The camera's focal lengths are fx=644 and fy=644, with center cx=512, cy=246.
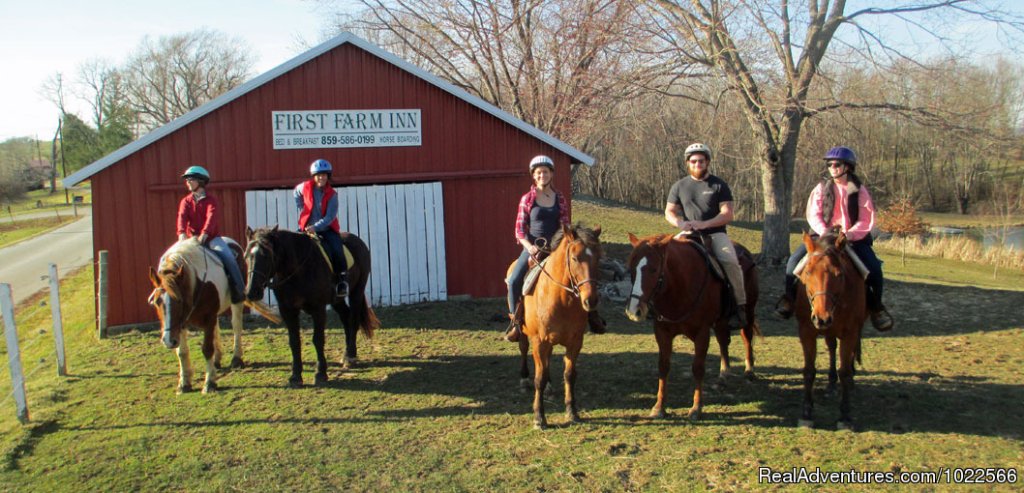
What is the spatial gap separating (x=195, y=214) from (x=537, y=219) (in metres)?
4.44

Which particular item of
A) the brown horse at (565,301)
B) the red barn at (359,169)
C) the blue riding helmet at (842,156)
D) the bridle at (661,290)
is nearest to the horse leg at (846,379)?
the bridle at (661,290)

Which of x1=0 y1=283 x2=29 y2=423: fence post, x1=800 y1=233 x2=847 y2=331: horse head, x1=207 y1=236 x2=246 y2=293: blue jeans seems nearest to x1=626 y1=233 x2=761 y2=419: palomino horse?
x1=800 y1=233 x2=847 y2=331: horse head

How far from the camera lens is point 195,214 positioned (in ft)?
26.7

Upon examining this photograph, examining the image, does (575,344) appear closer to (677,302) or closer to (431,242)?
(677,302)

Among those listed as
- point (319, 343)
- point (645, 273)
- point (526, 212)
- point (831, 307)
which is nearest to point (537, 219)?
point (526, 212)

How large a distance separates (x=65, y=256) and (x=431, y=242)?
19.2m

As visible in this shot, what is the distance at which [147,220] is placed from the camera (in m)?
10.9

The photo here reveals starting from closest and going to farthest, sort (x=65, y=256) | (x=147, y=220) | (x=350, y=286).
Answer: (x=350, y=286)
(x=147, y=220)
(x=65, y=256)

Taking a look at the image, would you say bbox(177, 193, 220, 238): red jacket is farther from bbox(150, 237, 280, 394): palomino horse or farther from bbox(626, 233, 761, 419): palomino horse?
bbox(626, 233, 761, 419): palomino horse

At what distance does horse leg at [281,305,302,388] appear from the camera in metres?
7.71

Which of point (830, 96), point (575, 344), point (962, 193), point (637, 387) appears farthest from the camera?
point (962, 193)

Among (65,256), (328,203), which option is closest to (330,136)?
(328,203)

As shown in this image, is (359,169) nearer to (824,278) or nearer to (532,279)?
(532,279)

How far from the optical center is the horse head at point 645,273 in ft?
18.4
